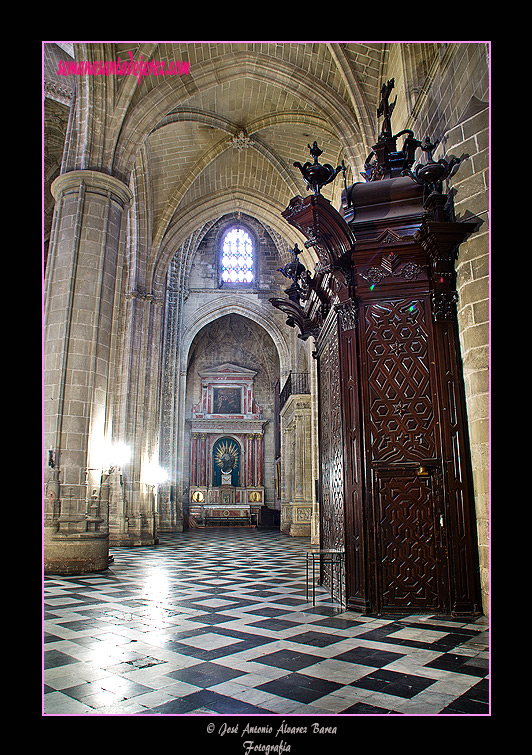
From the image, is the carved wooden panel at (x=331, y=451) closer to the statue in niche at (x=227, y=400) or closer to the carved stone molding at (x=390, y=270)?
the carved stone molding at (x=390, y=270)

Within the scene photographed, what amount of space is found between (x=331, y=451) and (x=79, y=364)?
4568mm

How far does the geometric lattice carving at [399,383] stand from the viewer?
5055mm

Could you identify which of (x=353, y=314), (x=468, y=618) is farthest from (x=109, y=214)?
(x=468, y=618)

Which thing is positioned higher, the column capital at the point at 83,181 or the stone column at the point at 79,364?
the column capital at the point at 83,181

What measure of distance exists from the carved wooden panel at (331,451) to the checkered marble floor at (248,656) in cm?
82

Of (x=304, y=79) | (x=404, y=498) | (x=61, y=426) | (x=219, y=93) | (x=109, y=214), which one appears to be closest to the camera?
(x=404, y=498)

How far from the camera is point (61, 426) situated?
803 centimetres

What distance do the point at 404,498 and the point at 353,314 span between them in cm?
196

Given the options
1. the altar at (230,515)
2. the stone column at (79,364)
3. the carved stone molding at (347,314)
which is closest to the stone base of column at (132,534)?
the stone column at (79,364)

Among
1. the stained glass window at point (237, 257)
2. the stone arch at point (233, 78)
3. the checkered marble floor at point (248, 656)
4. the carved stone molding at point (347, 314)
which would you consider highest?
the stained glass window at point (237, 257)

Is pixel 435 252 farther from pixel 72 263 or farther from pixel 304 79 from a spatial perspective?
pixel 304 79

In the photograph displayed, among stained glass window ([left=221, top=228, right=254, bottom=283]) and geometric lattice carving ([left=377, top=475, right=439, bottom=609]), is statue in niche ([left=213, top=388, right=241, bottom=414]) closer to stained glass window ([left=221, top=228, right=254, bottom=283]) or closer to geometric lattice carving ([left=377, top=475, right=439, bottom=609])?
stained glass window ([left=221, top=228, right=254, bottom=283])

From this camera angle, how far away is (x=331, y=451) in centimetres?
639

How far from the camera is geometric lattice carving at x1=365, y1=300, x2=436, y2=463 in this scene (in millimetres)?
5055
